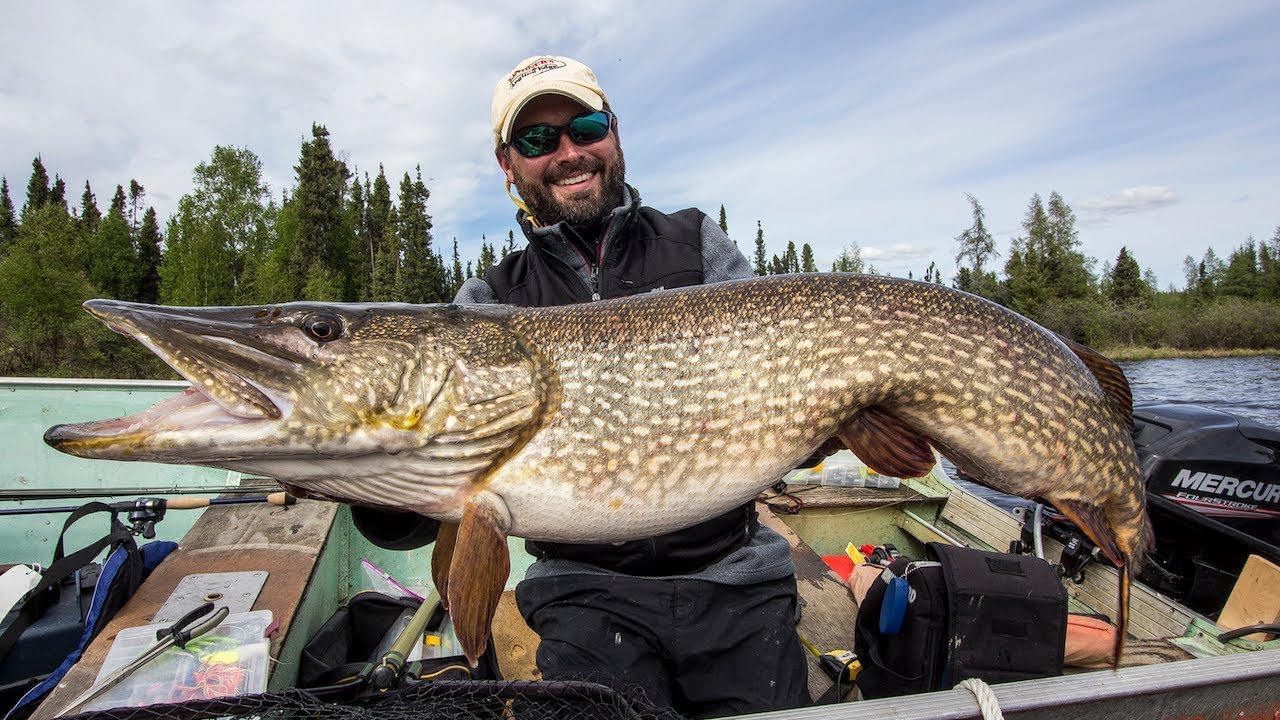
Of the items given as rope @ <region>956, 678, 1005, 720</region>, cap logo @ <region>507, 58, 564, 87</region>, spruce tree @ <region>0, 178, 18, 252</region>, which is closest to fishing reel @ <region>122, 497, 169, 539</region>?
cap logo @ <region>507, 58, 564, 87</region>

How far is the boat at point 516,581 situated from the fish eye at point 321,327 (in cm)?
74

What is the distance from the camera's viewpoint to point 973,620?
206 centimetres

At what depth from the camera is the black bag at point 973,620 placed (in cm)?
203

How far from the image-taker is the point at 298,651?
92.0 inches

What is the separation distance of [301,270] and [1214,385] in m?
38.7

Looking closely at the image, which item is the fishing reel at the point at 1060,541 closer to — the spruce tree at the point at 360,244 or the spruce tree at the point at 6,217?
the spruce tree at the point at 360,244

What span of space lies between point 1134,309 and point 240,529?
4544cm

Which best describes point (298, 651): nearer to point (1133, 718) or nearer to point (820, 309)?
point (820, 309)

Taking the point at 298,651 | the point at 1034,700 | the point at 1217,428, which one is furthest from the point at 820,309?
the point at 1217,428

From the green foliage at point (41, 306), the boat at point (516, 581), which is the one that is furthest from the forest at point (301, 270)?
the boat at point (516, 581)

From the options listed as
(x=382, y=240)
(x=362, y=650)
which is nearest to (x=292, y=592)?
(x=362, y=650)

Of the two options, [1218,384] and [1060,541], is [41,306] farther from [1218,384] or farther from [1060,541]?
[1218,384]

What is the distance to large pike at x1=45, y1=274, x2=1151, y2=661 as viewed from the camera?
142 cm

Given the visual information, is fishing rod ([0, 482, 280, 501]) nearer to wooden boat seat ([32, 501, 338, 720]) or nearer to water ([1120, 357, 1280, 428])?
wooden boat seat ([32, 501, 338, 720])
